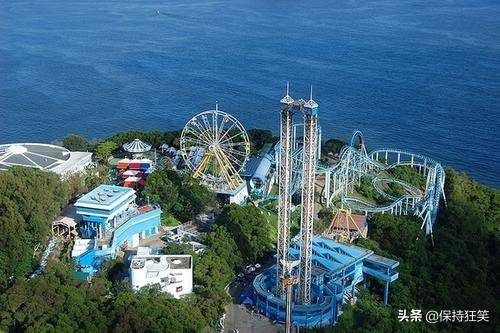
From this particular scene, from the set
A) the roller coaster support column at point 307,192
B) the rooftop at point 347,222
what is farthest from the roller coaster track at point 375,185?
the roller coaster support column at point 307,192

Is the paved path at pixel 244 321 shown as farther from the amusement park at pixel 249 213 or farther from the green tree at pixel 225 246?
the green tree at pixel 225 246

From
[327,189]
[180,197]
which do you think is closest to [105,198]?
[180,197]

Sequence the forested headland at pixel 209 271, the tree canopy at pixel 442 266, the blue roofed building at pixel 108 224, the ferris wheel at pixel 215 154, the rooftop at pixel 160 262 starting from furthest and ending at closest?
the ferris wheel at pixel 215 154 < the blue roofed building at pixel 108 224 < the rooftop at pixel 160 262 < the tree canopy at pixel 442 266 < the forested headland at pixel 209 271

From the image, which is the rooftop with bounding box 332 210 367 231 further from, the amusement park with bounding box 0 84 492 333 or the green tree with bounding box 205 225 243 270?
the green tree with bounding box 205 225 243 270

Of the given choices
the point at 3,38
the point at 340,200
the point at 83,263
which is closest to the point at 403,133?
the point at 340,200

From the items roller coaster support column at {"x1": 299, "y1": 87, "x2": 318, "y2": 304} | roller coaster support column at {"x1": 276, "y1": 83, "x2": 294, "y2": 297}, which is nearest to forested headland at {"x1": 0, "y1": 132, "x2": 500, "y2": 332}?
roller coaster support column at {"x1": 299, "y1": 87, "x2": 318, "y2": 304}

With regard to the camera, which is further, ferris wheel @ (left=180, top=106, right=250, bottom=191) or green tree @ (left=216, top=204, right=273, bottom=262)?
ferris wheel @ (left=180, top=106, right=250, bottom=191)
